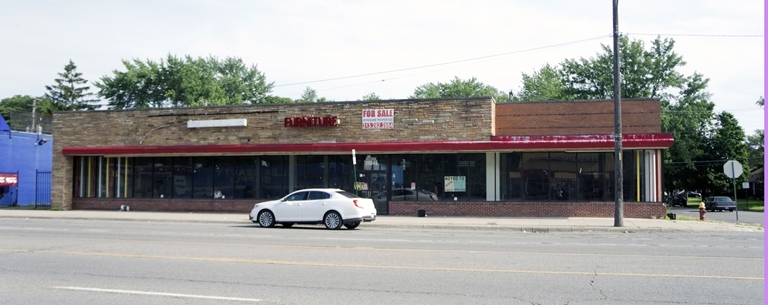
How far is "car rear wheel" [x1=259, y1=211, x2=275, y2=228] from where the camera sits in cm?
2320

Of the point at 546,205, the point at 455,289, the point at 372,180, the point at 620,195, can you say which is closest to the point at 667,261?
the point at 455,289

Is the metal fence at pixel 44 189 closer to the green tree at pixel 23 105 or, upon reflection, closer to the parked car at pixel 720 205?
the green tree at pixel 23 105

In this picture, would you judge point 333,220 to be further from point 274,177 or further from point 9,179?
point 9,179

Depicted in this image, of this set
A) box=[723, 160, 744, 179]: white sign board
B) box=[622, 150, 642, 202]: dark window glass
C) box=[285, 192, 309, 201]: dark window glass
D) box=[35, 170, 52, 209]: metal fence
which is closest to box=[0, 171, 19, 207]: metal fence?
box=[35, 170, 52, 209]: metal fence

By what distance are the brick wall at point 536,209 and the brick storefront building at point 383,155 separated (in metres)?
0.04

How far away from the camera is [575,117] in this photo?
28.6 meters

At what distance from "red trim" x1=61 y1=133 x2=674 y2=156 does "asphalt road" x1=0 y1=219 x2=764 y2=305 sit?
9178 mm

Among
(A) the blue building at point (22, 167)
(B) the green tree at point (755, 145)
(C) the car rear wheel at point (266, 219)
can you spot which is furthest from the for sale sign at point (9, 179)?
(B) the green tree at point (755, 145)

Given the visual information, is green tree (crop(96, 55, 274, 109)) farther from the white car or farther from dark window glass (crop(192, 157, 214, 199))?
the white car

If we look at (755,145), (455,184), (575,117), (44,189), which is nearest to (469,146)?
(455,184)

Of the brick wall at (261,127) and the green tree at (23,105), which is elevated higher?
the green tree at (23,105)

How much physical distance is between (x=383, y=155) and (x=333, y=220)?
8.11m

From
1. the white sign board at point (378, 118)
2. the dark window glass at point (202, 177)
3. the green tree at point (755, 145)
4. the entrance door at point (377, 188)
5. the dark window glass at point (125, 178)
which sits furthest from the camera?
the green tree at point (755, 145)

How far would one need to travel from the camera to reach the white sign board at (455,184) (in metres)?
29.3
